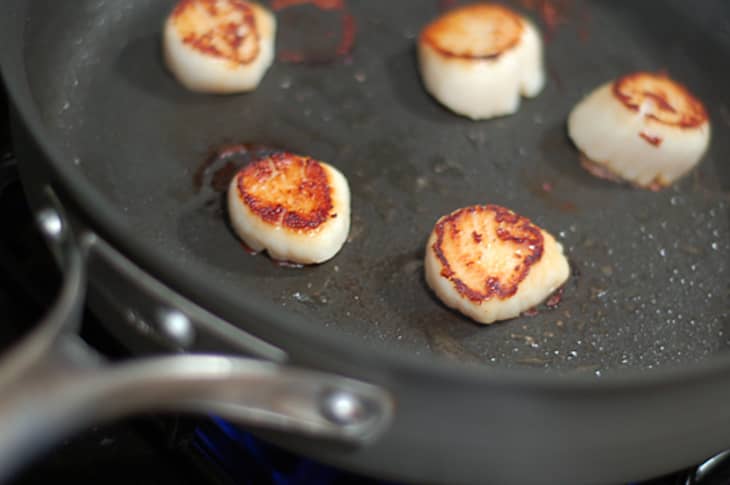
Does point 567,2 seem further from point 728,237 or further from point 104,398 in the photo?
point 104,398

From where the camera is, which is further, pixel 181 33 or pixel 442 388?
pixel 181 33

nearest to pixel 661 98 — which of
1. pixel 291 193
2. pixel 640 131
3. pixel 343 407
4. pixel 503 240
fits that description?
pixel 640 131

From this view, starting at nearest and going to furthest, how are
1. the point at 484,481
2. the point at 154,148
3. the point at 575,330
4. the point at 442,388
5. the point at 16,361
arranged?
the point at 16,361 → the point at 442,388 → the point at 484,481 → the point at 575,330 → the point at 154,148

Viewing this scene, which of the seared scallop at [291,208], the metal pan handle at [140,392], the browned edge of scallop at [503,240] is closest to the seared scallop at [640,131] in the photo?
the browned edge of scallop at [503,240]

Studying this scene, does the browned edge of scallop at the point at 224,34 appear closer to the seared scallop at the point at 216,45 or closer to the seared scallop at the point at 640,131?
the seared scallop at the point at 216,45

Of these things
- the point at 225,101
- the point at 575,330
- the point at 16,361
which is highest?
the point at 16,361

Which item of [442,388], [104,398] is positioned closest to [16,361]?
[104,398]

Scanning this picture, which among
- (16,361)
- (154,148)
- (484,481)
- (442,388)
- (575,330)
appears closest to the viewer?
(16,361)
